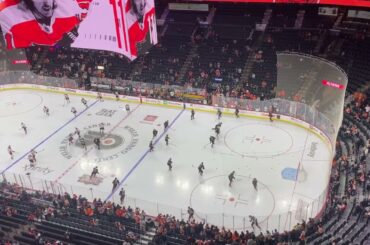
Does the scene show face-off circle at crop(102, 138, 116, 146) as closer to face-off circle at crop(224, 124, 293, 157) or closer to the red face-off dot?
the red face-off dot

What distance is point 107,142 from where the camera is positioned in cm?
2903

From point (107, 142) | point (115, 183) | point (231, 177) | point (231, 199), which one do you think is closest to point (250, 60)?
point (107, 142)

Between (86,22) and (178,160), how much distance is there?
10.7 meters

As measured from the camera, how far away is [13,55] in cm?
3956

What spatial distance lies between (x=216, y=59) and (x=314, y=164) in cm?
1527

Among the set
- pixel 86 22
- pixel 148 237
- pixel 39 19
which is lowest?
pixel 148 237

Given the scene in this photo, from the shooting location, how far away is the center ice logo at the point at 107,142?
1089 inches

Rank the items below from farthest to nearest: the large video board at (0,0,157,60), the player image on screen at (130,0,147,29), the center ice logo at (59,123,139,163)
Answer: the center ice logo at (59,123,139,163) < the player image on screen at (130,0,147,29) < the large video board at (0,0,157,60)

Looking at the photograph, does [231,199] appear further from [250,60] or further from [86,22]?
[250,60]

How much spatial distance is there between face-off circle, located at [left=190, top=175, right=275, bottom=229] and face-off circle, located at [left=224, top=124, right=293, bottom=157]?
3.00 meters

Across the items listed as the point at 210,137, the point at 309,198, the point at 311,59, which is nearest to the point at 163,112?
the point at 210,137

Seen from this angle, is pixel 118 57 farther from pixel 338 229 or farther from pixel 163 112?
pixel 338 229

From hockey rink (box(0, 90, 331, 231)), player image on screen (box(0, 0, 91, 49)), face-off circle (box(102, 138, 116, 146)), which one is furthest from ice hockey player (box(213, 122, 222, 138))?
player image on screen (box(0, 0, 91, 49))

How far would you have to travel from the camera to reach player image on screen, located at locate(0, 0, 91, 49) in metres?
19.5
